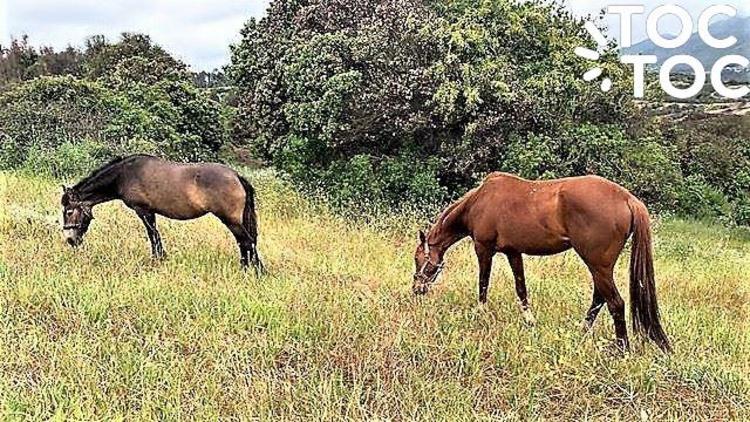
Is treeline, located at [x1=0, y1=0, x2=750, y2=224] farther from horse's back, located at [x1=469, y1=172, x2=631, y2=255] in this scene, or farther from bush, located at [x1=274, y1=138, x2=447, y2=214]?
horse's back, located at [x1=469, y1=172, x2=631, y2=255]

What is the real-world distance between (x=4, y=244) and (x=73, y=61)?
2079 cm

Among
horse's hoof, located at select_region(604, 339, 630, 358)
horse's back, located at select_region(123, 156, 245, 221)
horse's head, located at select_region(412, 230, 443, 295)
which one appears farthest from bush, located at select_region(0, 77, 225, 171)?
horse's hoof, located at select_region(604, 339, 630, 358)

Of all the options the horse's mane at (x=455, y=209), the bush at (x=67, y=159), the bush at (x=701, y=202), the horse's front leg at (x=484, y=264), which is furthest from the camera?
the bush at (x=701, y=202)

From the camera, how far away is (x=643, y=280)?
4164mm

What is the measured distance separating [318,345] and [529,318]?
1.61 meters

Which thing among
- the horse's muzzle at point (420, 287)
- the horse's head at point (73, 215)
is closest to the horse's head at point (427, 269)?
the horse's muzzle at point (420, 287)

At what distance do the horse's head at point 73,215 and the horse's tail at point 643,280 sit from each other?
4.65m

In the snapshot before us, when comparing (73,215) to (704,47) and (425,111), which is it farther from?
(704,47)

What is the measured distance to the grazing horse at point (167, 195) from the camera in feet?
19.2

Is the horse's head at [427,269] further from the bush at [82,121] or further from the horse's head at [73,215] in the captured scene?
the bush at [82,121]

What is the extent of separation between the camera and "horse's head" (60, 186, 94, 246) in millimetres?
5996

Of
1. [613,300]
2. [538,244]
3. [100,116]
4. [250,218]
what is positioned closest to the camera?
[613,300]

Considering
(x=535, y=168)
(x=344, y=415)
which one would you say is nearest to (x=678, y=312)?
(x=344, y=415)

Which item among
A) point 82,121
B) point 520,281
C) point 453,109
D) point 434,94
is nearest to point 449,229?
point 520,281
